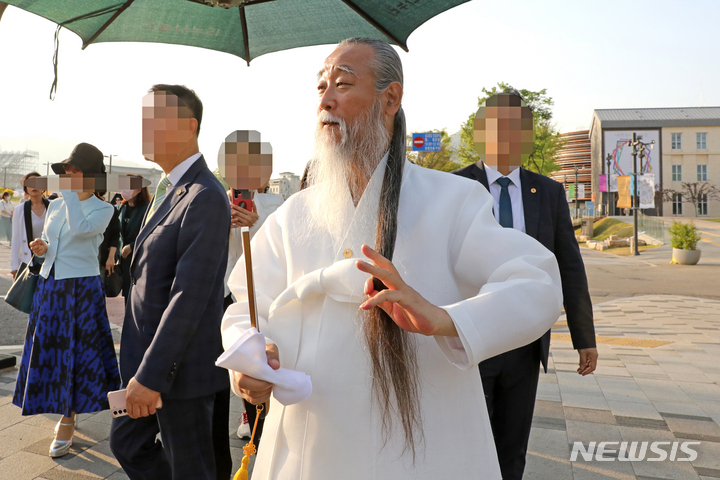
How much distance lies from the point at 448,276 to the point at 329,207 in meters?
0.42

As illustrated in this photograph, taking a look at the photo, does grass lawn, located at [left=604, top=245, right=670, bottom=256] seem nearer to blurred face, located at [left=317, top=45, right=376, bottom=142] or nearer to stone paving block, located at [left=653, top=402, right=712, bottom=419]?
stone paving block, located at [left=653, top=402, right=712, bottom=419]

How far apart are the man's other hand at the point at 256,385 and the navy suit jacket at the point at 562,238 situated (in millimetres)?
1762

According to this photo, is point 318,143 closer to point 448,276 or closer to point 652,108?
point 448,276

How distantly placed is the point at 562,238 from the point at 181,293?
6.36 feet

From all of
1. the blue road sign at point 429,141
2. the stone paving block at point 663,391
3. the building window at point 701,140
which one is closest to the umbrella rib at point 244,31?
the stone paving block at point 663,391

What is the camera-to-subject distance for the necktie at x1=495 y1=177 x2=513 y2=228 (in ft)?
8.86

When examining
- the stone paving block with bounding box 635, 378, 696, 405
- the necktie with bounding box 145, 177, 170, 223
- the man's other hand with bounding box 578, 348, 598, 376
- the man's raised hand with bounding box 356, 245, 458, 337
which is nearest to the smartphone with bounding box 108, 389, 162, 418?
the necktie with bounding box 145, 177, 170, 223

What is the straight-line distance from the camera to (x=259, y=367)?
4.05ft

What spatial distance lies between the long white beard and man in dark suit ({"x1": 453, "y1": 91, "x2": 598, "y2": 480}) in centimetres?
124

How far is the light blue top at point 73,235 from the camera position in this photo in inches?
135

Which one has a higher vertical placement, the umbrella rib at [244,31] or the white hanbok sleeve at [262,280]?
the umbrella rib at [244,31]

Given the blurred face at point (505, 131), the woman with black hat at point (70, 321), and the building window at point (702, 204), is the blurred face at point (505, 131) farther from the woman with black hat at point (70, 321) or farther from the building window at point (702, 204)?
the building window at point (702, 204)

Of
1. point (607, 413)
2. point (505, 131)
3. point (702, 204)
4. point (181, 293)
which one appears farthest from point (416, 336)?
point (702, 204)

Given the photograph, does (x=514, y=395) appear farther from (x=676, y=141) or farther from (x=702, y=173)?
(x=676, y=141)
